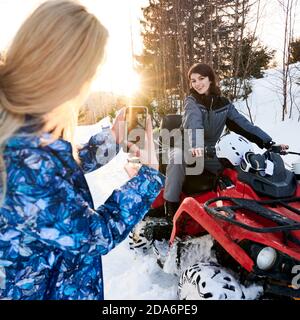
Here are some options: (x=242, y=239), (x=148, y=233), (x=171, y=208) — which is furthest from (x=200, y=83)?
(x=242, y=239)

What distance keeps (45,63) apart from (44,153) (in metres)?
0.28

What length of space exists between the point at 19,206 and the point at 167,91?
11.7 meters

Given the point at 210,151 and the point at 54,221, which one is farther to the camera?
the point at 210,151

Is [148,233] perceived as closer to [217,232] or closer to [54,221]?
[217,232]

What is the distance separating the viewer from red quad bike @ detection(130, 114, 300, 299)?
6.37ft

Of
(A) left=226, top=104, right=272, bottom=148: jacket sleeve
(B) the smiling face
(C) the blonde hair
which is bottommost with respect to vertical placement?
(A) left=226, top=104, right=272, bottom=148: jacket sleeve

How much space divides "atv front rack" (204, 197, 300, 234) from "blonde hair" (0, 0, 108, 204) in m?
1.20

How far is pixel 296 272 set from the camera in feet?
6.25

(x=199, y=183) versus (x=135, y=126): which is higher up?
(x=135, y=126)

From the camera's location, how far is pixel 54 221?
3.78 ft

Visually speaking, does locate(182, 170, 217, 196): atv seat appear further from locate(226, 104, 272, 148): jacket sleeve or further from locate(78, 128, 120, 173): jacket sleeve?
locate(78, 128, 120, 173): jacket sleeve

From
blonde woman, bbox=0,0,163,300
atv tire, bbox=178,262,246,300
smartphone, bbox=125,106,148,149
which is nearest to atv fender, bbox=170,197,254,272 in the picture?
atv tire, bbox=178,262,246,300

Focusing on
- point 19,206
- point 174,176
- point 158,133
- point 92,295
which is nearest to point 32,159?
point 19,206

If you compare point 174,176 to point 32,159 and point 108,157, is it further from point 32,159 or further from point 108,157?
point 32,159
